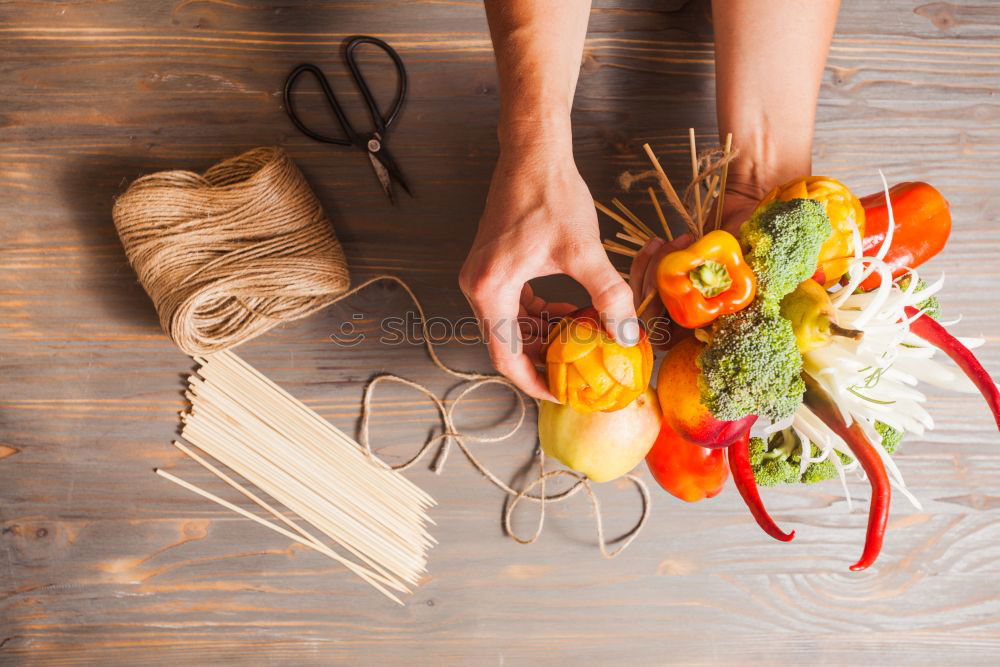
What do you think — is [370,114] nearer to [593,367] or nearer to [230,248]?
[230,248]

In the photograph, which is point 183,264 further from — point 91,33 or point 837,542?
point 837,542

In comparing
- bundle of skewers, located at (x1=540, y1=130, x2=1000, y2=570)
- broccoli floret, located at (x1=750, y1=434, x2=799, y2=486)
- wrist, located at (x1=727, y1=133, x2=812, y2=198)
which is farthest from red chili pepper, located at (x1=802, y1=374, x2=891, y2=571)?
wrist, located at (x1=727, y1=133, x2=812, y2=198)

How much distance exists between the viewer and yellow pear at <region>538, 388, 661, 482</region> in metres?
0.80

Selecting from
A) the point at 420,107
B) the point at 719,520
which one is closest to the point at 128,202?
the point at 420,107

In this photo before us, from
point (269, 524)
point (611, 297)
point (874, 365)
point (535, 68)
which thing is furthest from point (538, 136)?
point (269, 524)

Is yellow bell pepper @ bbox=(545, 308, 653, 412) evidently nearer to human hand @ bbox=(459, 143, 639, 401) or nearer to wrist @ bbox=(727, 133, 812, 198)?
human hand @ bbox=(459, 143, 639, 401)

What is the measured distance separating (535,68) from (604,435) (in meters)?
0.45

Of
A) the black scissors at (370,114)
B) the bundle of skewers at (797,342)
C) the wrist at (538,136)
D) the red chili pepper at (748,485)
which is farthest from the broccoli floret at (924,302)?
→ the black scissors at (370,114)

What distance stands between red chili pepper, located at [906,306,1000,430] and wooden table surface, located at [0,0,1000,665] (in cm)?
39

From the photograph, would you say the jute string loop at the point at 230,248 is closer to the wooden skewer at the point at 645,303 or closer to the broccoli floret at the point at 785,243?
the wooden skewer at the point at 645,303

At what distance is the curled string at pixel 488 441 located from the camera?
39.8 inches

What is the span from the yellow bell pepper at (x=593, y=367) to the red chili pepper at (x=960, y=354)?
291 millimetres

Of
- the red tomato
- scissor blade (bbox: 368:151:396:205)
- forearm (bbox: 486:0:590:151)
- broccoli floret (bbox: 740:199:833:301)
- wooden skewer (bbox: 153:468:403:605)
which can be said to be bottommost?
wooden skewer (bbox: 153:468:403:605)

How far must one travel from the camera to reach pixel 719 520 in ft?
3.45
